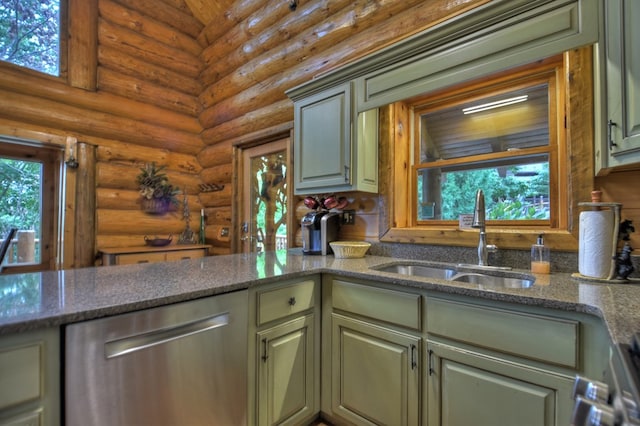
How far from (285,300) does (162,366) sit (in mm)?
605

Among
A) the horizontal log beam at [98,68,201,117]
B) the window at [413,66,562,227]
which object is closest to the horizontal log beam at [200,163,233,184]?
the horizontal log beam at [98,68,201,117]

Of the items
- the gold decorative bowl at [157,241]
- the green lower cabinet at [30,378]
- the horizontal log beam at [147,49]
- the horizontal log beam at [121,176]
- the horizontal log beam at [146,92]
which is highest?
the horizontal log beam at [147,49]

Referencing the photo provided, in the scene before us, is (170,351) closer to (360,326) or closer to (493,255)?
(360,326)

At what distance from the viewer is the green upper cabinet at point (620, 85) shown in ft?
3.57

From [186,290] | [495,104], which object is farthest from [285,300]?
[495,104]

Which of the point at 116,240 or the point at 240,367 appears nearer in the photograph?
the point at 240,367

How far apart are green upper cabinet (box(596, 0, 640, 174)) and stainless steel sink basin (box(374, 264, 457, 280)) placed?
0.91 m

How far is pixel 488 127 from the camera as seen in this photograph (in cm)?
200

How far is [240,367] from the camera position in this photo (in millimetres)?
1340

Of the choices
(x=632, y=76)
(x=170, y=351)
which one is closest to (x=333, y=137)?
(x=632, y=76)

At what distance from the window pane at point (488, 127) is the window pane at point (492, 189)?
0.10m

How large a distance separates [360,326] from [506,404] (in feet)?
2.19

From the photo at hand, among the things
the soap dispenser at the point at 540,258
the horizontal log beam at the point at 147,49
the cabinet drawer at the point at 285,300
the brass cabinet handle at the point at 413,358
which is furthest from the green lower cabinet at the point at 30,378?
the horizontal log beam at the point at 147,49

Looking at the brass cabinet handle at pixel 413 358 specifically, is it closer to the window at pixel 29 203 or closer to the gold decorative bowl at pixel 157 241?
the gold decorative bowl at pixel 157 241
